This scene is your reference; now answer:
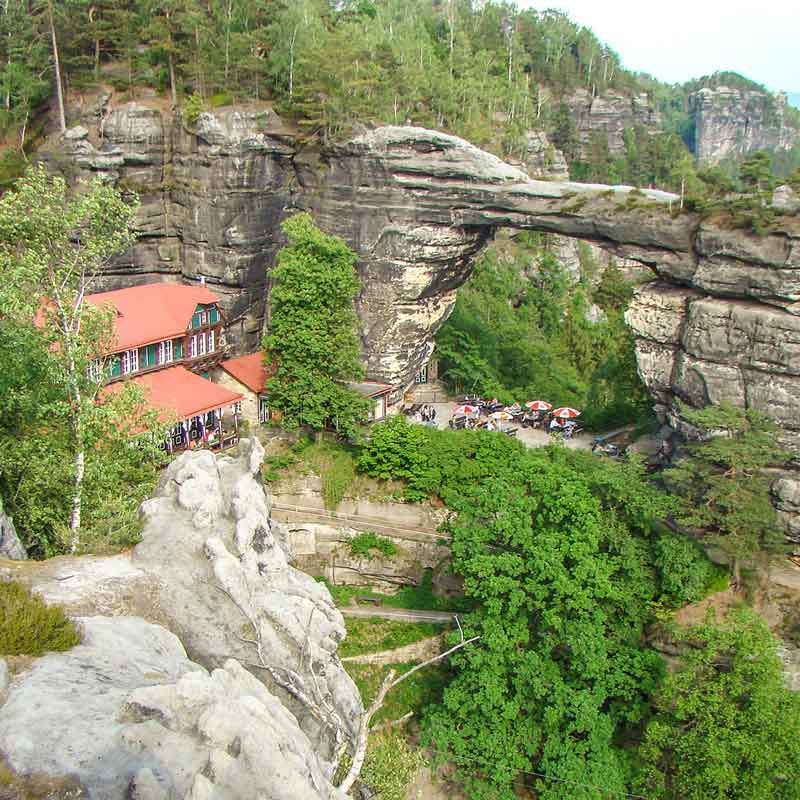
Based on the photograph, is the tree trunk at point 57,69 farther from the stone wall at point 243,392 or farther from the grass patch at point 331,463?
the grass patch at point 331,463

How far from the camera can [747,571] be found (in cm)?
2041

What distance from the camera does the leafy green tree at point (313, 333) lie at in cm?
2658

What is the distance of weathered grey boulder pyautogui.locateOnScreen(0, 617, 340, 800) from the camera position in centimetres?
705

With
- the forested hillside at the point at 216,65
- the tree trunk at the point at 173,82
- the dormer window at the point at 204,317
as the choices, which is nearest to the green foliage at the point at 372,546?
the dormer window at the point at 204,317

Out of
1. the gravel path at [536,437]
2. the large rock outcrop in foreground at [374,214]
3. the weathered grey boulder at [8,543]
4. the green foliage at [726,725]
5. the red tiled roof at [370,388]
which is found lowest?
the green foliage at [726,725]

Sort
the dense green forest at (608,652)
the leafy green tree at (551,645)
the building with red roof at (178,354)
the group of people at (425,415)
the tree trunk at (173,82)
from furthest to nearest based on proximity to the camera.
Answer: the group of people at (425,415), the tree trunk at (173,82), the building with red roof at (178,354), the leafy green tree at (551,645), the dense green forest at (608,652)

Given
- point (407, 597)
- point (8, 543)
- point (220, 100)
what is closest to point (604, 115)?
point (220, 100)

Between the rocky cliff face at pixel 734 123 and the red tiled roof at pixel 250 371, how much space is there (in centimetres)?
8254

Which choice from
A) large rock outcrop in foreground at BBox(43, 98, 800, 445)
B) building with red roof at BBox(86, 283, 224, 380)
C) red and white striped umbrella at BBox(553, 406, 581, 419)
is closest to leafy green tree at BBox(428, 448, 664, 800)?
large rock outcrop in foreground at BBox(43, 98, 800, 445)

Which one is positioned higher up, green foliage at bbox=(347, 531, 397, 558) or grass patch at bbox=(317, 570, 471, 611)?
green foliage at bbox=(347, 531, 397, 558)

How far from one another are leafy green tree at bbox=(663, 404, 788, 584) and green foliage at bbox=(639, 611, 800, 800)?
2921 millimetres

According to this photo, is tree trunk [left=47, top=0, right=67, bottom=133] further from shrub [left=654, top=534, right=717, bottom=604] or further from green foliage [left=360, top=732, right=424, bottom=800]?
green foliage [left=360, top=732, right=424, bottom=800]

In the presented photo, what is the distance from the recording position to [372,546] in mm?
25562

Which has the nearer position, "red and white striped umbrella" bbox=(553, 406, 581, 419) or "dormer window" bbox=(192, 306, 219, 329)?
"dormer window" bbox=(192, 306, 219, 329)
